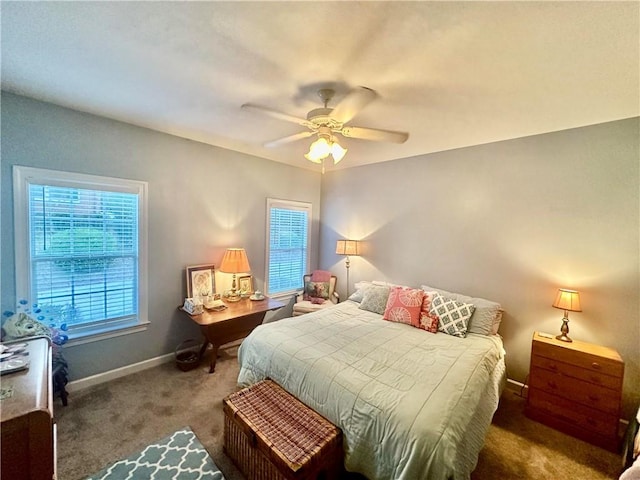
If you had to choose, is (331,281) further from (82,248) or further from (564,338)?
(82,248)

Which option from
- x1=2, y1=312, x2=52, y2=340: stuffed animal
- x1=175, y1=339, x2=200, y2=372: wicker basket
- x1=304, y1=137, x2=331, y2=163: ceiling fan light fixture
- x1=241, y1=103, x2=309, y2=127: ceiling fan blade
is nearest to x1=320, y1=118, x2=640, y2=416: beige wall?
x1=304, y1=137, x2=331, y2=163: ceiling fan light fixture

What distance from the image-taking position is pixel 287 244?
14.0 feet

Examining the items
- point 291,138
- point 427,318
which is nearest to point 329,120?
point 291,138

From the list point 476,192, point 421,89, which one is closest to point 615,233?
point 476,192

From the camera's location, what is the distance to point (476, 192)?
299cm

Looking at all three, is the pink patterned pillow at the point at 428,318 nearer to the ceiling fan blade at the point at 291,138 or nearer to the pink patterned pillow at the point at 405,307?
the pink patterned pillow at the point at 405,307

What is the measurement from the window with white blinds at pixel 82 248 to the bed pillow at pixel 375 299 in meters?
2.44

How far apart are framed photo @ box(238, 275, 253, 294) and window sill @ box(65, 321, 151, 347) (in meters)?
1.09

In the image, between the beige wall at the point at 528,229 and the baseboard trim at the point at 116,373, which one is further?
the baseboard trim at the point at 116,373

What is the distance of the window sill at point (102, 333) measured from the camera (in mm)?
2430

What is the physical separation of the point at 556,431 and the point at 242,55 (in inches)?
143

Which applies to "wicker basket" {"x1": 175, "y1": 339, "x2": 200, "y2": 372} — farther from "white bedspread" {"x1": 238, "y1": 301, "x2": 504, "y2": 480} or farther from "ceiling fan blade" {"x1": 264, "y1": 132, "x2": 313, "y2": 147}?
"ceiling fan blade" {"x1": 264, "y1": 132, "x2": 313, "y2": 147}

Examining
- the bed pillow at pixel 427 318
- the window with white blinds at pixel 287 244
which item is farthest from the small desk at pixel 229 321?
the bed pillow at pixel 427 318

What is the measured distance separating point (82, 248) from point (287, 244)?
2.47 meters
